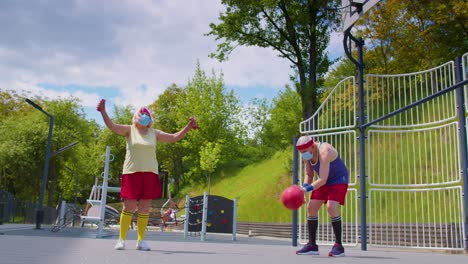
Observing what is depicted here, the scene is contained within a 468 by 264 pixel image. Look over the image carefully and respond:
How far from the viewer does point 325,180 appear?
5.33 meters

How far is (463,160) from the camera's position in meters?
7.23

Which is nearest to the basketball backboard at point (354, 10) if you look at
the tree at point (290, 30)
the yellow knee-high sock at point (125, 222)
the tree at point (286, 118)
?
the yellow knee-high sock at point (125, 222)

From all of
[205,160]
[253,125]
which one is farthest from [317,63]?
[253,125]

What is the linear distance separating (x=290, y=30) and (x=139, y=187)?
18.0 meters

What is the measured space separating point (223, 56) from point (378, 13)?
8.41m

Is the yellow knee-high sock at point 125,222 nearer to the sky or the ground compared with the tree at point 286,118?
nearer to the ground

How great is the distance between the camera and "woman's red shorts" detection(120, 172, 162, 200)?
18.2 ft

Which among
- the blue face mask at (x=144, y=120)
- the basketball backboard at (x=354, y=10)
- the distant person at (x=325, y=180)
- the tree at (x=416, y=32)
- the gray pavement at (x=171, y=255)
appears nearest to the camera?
the gray pavement at (x=171, y=255)

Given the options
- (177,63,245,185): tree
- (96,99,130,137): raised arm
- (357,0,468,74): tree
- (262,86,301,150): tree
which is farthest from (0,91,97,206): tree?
(96,99,130,137): raised arm

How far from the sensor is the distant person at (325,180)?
17.6ft

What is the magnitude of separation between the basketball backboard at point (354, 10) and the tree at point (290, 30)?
1297 centimetres

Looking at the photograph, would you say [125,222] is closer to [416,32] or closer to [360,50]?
[360,50]

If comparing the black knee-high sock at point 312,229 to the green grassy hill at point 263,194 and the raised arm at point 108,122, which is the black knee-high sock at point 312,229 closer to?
the raised arm at point 108,122

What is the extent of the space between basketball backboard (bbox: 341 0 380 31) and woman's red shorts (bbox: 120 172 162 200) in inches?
174
